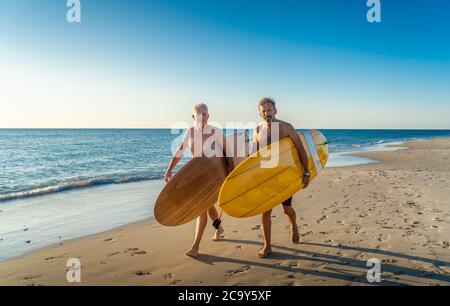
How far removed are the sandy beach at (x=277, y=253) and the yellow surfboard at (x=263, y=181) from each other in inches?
25.6

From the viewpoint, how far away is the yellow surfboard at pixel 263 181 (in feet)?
12.8

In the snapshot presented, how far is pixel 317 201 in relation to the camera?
293 inches

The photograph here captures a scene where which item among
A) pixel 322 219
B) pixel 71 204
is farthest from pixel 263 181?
pixel 71 204

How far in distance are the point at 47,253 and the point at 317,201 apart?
5.34 m

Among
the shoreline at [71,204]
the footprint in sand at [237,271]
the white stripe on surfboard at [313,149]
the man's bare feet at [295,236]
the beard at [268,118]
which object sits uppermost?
the beard at [268,118]

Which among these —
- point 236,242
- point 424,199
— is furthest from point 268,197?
point 424,199

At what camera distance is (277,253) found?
13.7ft

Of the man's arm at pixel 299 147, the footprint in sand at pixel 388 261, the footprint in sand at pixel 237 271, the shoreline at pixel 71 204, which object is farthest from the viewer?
the shoreline at pixel 71 204

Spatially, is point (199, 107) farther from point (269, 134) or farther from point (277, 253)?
point (277, 253)

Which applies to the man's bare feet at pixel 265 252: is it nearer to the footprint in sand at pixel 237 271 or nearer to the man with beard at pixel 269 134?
the man with beard at pixel 269 134

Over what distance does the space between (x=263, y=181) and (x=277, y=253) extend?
916mm

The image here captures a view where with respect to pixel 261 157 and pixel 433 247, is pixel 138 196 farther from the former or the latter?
pixel 433 247
